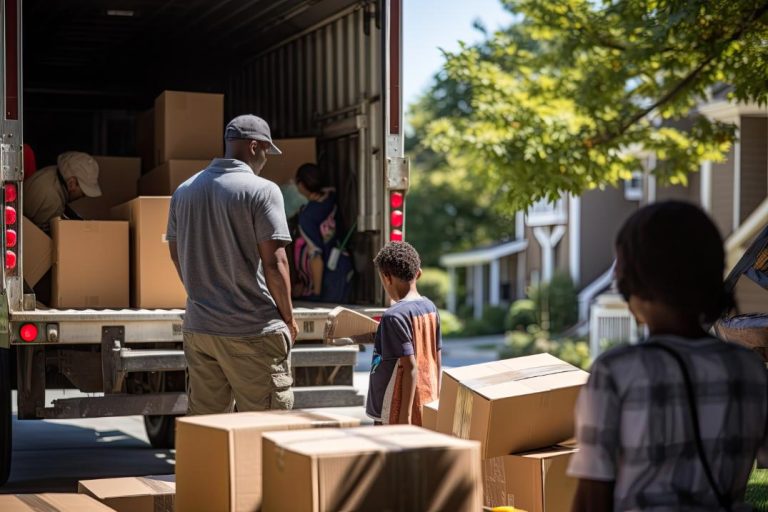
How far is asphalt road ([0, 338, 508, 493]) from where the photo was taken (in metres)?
7.52

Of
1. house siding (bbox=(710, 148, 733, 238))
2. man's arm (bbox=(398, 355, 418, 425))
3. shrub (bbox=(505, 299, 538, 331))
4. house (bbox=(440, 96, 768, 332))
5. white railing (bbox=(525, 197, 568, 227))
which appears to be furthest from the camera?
white railing (bbox=(525, 197, 568, 227))

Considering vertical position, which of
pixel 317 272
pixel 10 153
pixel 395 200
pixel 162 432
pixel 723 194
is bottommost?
pixel 162 432

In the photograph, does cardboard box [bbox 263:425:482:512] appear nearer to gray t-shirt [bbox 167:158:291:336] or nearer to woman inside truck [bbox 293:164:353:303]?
gray t-shirt [bbox 167:158:291:336]

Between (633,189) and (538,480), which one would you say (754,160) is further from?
(538,480)

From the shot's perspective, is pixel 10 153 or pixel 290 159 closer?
pixel 10 153

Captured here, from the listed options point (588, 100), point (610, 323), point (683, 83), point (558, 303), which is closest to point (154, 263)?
point (683, 83)

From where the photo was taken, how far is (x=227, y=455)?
3643 mm

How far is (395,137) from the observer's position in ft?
23.9

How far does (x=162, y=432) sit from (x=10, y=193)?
9.70ft

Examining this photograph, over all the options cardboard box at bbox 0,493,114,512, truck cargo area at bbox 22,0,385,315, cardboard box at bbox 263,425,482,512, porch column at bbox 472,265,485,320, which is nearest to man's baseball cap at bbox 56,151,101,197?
truck cargo area at bbox 22,0,385,315

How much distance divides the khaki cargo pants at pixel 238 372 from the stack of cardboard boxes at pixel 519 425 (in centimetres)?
80

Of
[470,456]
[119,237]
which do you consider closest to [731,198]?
[119,237]

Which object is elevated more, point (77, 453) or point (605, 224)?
point (605, 224)

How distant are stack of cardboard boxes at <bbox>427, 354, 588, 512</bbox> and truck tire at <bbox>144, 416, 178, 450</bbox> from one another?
439cm
